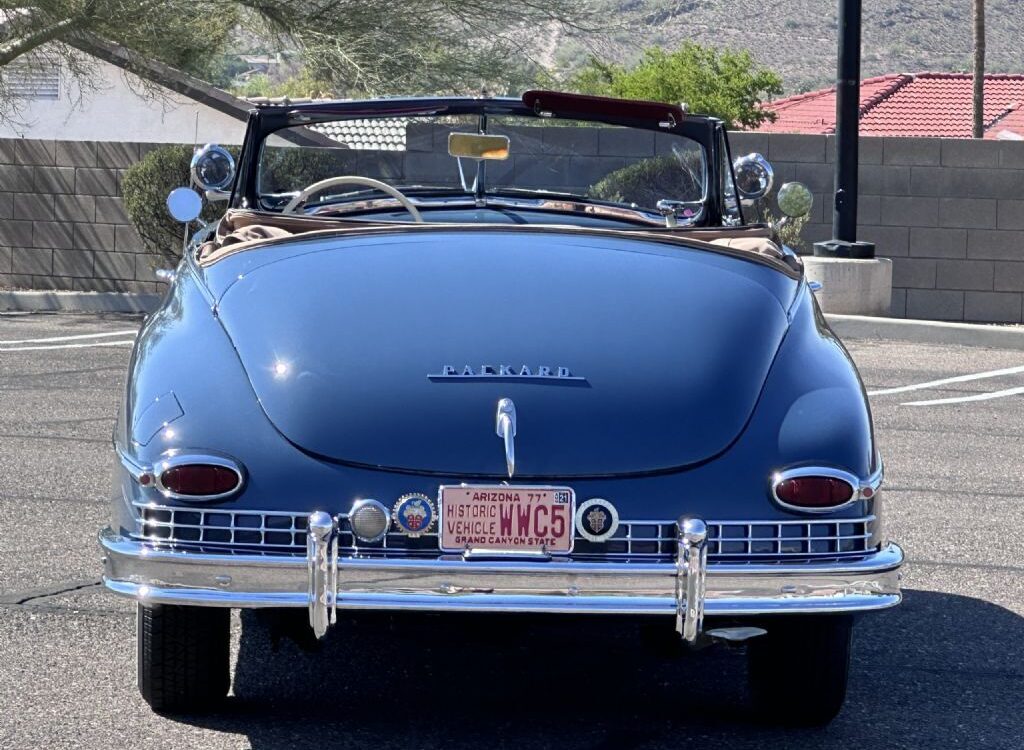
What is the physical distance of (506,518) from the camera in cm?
345

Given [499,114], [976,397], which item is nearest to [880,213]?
[976,397]

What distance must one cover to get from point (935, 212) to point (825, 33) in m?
86.2

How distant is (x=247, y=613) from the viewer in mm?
4910

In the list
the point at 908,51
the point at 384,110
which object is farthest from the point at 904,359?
the point at 908,51

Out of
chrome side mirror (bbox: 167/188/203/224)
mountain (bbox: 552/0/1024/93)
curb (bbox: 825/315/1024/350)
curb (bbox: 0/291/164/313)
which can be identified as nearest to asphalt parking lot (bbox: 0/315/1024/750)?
chrome side mirror (bbox: 167/188/203/224)

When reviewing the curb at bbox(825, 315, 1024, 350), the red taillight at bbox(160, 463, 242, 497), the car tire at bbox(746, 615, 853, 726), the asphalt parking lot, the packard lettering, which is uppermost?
the packard lettering

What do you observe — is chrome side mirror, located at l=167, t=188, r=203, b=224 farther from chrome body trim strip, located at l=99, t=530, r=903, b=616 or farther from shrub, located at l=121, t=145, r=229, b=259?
shrub, located at l=121, t=145, r=229, b=259

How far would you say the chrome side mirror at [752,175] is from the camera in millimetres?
5660

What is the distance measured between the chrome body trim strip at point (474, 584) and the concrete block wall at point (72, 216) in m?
12.5

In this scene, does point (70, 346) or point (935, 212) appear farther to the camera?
point (935, 212)

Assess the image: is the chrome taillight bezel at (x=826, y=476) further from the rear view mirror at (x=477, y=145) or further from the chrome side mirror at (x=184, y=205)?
the chrome side mirror at (x=184, y=205)

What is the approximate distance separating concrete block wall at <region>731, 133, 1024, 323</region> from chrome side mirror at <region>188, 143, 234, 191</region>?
9930 millimetres

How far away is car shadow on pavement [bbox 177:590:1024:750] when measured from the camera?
3936mm

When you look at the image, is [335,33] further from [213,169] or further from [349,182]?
[349,182]
